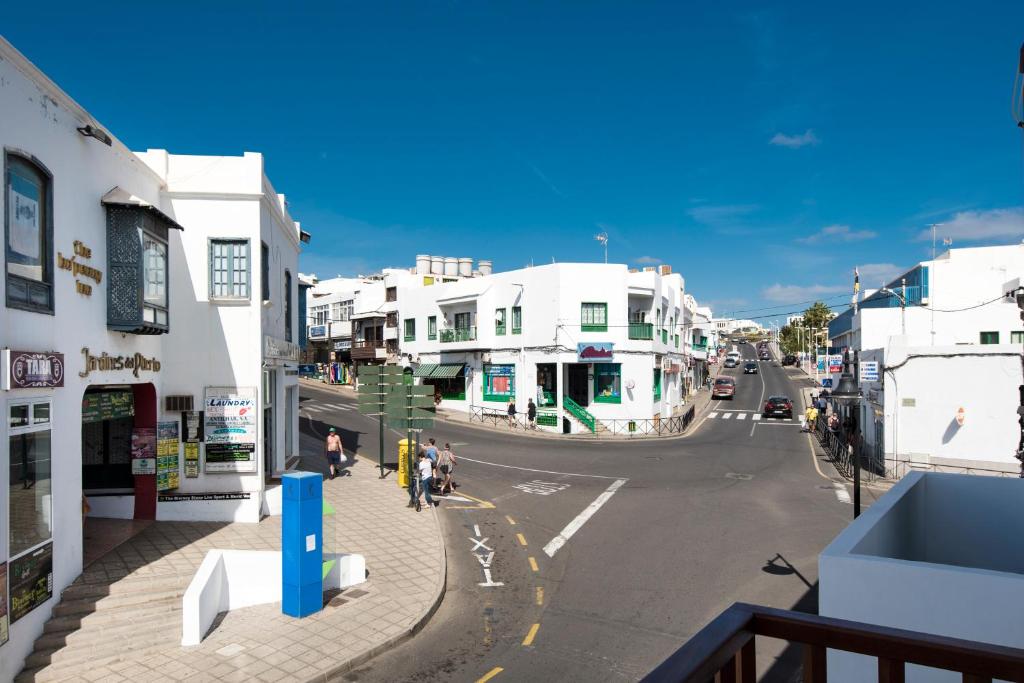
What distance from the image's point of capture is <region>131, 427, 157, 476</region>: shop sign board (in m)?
14.1

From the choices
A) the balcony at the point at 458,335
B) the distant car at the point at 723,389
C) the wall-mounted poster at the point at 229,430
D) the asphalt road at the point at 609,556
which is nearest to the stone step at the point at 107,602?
the asphalt road at the point at 609,556

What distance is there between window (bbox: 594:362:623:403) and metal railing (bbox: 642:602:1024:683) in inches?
1368

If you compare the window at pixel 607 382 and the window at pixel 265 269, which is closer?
the window at pixel 265 269

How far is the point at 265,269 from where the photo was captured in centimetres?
1702

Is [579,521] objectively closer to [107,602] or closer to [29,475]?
[107,602]

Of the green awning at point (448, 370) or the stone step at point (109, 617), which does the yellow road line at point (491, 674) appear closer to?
the stone step at point (109, 617)

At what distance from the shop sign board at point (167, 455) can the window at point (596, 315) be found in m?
24.8

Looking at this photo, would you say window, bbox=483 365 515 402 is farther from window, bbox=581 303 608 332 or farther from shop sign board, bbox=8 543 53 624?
shop sign board, bbox=8 543 53 624

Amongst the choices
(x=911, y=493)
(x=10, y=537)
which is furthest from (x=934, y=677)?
(x=10, y=537)

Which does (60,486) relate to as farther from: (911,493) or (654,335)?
(654,335)

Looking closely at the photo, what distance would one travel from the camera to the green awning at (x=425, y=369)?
44.1 meters

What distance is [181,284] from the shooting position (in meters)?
15.0

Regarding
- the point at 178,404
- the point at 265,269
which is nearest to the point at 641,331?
the point at 265,269

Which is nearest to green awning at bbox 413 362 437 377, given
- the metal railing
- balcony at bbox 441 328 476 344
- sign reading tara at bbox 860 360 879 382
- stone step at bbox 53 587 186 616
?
balcony at bbox 441 328 476 344
